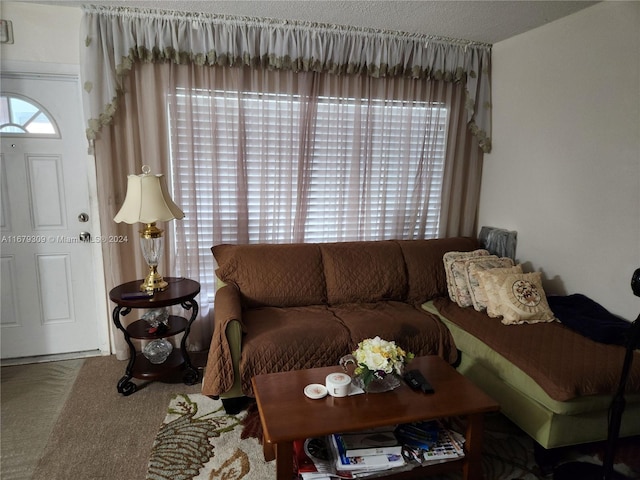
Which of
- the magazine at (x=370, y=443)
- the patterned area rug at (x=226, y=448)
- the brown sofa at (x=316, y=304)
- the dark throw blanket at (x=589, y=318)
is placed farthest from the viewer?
the brown sofa at (x=316, y=304)

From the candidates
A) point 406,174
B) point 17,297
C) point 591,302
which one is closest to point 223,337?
point 17,297

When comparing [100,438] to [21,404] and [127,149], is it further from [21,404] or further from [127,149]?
[127,149]

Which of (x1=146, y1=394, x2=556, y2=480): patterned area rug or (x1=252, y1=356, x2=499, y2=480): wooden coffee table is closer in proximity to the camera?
(x1=252, y1=356, x2=499, y2=480): wooden coffee table

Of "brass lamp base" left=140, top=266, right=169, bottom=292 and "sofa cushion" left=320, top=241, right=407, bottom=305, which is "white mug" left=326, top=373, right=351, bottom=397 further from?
"brass lamp base" left=140, top=266, right=169, bottom=292

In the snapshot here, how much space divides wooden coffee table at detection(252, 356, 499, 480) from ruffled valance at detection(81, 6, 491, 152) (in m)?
2.14

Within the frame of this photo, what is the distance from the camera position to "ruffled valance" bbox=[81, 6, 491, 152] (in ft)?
8.82

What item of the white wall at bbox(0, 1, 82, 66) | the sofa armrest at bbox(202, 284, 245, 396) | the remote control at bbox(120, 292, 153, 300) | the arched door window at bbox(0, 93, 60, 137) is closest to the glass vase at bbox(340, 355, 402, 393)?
the sofa armrest at bbox(202, 284, 245, 396)

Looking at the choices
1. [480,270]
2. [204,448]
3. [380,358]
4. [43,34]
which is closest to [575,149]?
[480,270]

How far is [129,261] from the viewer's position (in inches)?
117

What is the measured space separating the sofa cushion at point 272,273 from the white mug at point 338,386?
106cm

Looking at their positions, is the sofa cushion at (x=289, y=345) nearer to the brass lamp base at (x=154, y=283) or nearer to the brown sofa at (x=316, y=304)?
the brown sofa at (x=316, y=304)

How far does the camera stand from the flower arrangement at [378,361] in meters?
1.71

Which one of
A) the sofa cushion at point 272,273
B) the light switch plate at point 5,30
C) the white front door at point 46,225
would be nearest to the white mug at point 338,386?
the sofa cushion at point 272,273

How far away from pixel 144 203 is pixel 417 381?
1.79 meters
